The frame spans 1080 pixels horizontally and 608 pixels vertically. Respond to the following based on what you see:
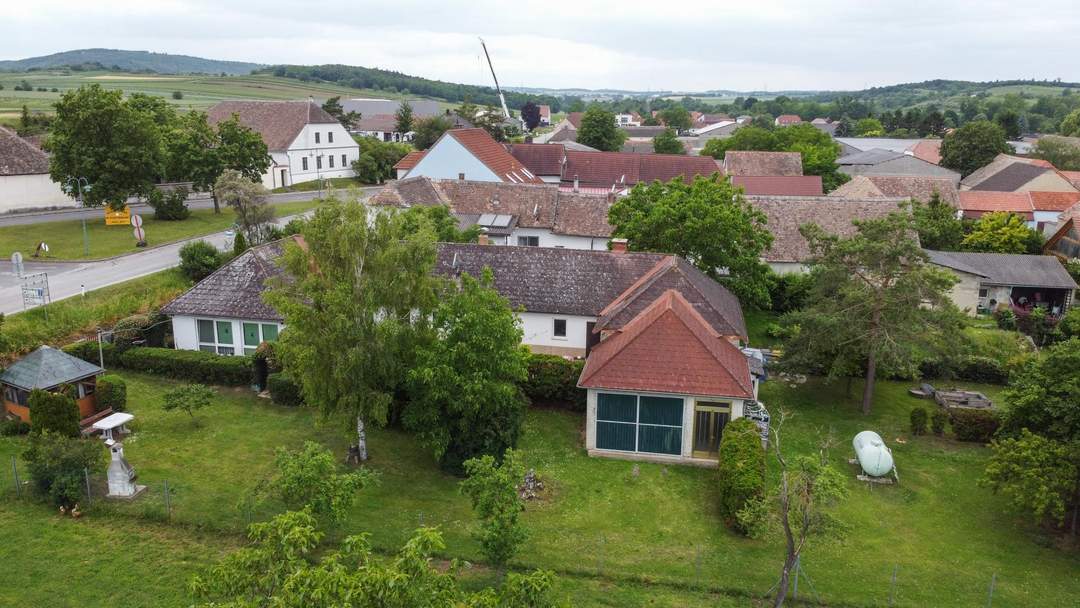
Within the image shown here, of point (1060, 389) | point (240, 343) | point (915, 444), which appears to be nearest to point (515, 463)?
point (1060, 389)

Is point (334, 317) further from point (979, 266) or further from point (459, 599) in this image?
point (979, 266)

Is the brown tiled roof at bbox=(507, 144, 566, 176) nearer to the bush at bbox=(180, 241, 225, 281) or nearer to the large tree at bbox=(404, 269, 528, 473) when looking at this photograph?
the bush at bbox=(180, 241, 225, 281)

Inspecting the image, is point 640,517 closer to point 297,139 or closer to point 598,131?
point 297,139

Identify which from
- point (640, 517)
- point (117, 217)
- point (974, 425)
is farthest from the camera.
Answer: point (117, 217)

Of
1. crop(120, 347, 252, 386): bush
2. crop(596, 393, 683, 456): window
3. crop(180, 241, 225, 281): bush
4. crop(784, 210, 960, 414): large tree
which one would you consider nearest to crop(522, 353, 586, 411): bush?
crop(596, 393, 683, 456): window

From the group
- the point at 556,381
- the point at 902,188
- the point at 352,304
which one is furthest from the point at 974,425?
the point at 902,188

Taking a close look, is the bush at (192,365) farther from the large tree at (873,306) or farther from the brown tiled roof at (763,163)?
the brown tiled roof at (763,163)

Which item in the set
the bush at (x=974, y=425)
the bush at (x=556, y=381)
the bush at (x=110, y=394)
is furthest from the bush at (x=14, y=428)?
the bush at (x=974, y=425)
